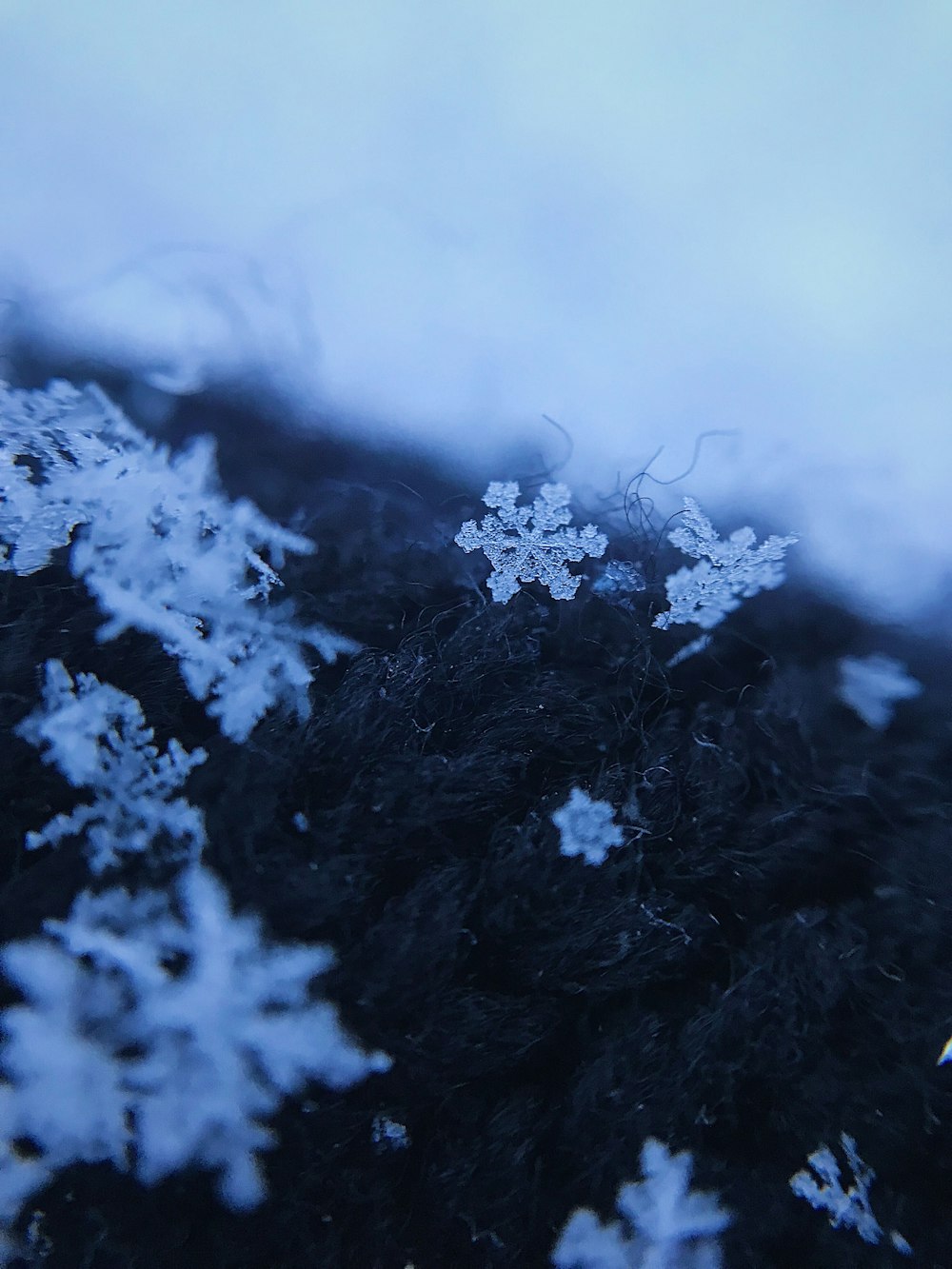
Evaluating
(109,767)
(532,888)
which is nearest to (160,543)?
(109,767)

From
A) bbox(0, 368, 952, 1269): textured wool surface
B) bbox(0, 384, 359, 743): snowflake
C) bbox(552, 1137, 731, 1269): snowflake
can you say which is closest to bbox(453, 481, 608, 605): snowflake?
bbox(0, 368, 952, 1269): textured wool surface

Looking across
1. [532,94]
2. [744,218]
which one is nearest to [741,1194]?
[744,218]

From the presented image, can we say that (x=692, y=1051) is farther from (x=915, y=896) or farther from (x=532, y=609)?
(x=532, y=609)

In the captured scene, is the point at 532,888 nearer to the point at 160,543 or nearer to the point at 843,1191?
the point at 843,1191

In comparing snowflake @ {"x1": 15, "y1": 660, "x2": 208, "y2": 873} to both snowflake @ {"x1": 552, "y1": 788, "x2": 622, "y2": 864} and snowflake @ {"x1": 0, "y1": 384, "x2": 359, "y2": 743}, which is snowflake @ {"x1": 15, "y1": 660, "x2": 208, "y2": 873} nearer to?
snowflake @ {"x1": 0, "y1": 384, "x2": 359, "y2": 743}

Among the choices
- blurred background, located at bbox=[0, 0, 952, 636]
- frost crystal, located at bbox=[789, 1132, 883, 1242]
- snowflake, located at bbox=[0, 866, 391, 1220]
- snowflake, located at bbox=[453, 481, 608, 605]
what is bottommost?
snowflake, located at bbox=[0, 866, 391, 1220]

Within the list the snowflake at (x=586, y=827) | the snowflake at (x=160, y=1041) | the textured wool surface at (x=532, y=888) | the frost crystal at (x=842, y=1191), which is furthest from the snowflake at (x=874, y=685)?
the snowflake at (x=160, y=1041)
